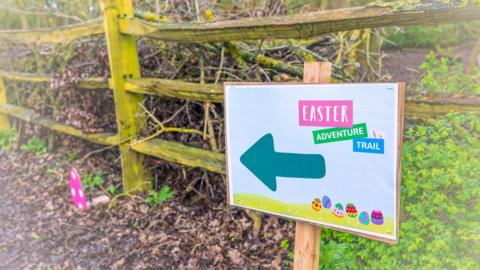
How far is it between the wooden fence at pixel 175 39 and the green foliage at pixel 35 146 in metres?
0.41

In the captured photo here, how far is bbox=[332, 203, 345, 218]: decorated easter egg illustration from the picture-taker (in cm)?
162

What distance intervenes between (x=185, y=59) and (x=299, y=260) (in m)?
2.30

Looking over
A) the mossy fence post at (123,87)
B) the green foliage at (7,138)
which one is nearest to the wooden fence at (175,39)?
the mossy fence post at (123,87)

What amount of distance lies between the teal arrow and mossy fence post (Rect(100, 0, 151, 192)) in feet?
5.95

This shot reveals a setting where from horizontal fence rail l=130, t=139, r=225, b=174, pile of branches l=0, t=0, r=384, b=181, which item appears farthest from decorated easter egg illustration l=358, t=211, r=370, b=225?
pile of branches l=0, t=0, r=384, b=181

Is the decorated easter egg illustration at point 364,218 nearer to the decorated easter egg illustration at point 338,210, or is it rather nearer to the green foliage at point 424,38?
the decorated easter egg illustration at point 338,210

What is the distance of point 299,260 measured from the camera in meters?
1.84

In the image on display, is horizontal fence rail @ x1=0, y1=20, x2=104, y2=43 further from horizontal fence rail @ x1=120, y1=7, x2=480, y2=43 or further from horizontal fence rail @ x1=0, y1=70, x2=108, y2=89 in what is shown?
horizontal fence rail @ x1=120, y1=7, x2=480, y2=43

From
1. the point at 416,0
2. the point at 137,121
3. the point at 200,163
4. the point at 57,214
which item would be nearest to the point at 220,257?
the point at 200,163

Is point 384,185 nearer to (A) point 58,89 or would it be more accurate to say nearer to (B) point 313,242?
(B) point 313,242

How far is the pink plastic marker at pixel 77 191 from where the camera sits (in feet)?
11.0

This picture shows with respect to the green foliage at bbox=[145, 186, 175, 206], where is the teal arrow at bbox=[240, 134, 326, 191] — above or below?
above

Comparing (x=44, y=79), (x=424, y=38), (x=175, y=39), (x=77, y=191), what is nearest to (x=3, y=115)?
(x=44, y=79)

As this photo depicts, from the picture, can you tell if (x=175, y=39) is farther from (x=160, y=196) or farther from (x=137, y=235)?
(x=137, y=235)
